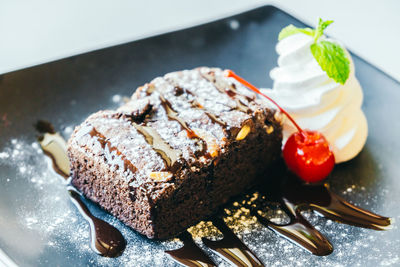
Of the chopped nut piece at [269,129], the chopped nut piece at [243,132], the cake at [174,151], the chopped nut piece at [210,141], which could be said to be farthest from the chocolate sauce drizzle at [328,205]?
the chopped nut piece at [210,141]

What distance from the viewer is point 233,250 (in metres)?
2.63

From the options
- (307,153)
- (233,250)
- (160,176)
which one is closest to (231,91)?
(307,153)

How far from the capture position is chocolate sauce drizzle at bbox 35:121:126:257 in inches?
102

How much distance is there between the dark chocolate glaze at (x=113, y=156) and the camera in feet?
8.35

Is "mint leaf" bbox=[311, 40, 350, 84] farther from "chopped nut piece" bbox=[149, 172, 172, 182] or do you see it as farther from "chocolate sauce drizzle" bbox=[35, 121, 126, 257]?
"chocolate sauce drizzle" bbox=[35, 121, 126, 257]

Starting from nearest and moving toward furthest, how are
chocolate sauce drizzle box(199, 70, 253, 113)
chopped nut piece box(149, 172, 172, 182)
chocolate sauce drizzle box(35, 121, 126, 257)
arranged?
chopped nut piece box(149, 172, 172, 182) → chocolate sauce drizzle box(35, 121, 126, 257) → chocolate sauce drizzle box(199, 70, 253, 113)

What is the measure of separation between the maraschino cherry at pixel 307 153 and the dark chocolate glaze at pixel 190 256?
0.77m

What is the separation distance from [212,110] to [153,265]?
2.78 feet

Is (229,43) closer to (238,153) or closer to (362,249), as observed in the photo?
(238,153)

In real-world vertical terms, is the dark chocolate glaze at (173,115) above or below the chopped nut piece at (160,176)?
above

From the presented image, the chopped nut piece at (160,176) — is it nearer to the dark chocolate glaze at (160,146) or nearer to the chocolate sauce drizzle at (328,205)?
the dark chocolate glaze at (160,146)

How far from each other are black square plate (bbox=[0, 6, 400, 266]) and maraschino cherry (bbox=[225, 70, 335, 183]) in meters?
0.16

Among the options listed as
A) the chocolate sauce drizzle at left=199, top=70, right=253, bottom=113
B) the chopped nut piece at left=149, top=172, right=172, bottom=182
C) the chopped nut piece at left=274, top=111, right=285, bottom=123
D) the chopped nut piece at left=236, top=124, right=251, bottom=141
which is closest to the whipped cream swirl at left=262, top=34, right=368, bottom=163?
the chopped nut piece at left=274, top=111, right=285, bottom=123

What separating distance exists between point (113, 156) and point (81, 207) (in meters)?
0.39
